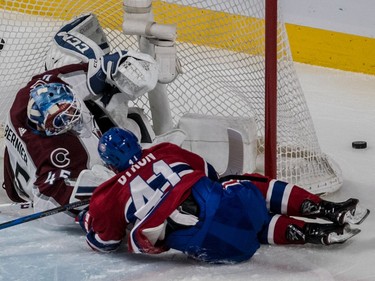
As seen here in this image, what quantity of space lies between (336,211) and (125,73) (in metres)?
0.81

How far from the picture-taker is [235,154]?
3938 mm

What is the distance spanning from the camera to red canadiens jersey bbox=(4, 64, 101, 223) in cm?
355

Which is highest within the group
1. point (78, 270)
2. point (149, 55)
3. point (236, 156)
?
point (149, 55)

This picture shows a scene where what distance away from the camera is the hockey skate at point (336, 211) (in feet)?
11.0

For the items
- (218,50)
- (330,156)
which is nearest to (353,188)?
(330,156)

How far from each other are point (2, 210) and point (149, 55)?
707 millimetres

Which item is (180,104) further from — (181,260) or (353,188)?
(181,260)

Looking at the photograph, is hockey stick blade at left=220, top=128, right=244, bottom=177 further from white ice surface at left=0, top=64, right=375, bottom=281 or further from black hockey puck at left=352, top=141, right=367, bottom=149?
black hockey puck at left=352, top=141, right=367, bottom=149

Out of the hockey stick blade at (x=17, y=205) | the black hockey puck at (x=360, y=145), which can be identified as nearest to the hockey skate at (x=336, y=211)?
the hockey stick blade at (x=17, y=205)

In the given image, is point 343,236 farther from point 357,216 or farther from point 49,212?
point 49,212

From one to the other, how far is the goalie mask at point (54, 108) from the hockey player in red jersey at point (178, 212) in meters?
0.26

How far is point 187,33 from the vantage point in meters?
4.24

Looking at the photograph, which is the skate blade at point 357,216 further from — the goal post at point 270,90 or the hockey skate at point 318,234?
the goal post at point 270,90

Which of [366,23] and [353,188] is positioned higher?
[366,23]
